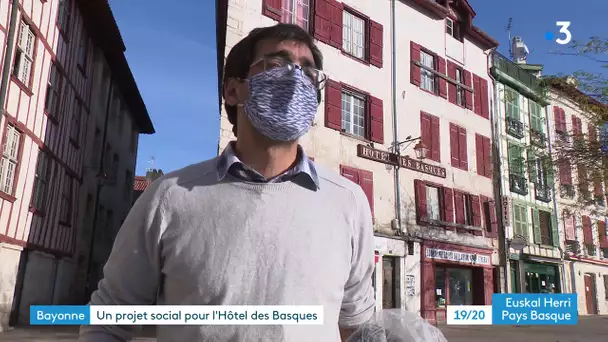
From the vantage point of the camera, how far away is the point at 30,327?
12.2 m

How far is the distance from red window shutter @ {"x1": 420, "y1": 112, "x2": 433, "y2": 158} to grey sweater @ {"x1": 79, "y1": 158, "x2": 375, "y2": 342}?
57.5 feet

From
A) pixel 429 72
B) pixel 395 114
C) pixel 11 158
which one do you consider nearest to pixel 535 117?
pixel 429 72

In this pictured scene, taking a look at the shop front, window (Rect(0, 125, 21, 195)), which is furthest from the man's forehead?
the shop front

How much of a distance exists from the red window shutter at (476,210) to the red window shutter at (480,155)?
1.34 metres

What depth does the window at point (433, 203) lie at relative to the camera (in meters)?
18.3

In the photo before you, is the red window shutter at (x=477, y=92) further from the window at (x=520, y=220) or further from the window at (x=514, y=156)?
the window at (x=520, y=220)

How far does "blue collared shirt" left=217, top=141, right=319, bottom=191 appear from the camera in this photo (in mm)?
1507

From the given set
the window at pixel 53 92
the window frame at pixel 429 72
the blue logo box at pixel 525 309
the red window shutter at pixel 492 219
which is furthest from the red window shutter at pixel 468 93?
the window at pixel 53 92

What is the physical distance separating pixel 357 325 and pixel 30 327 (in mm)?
→ 13159

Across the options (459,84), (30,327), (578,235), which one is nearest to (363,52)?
(459,84)

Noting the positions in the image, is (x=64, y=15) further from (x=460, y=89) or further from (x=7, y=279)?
(x=460, y=89)

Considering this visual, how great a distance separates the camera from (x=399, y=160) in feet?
56.4

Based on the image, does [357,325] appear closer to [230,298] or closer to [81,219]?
[230,298]

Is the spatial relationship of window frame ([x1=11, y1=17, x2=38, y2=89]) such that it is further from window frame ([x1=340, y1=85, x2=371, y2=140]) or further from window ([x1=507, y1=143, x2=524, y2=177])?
window ([x1=507, y1=143, x2=524, y2=177])
